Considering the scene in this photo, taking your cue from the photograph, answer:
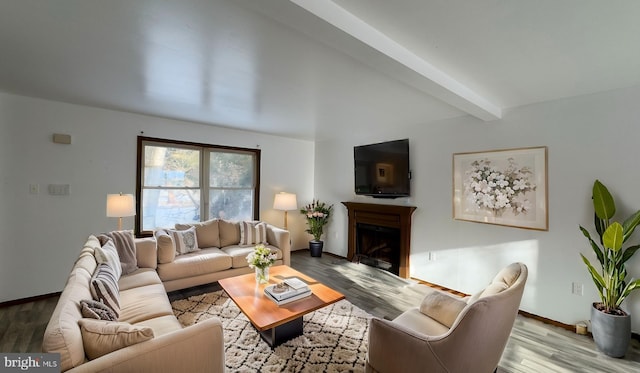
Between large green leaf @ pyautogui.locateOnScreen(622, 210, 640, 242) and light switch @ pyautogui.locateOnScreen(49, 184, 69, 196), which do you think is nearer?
large green leaf @ pyautogui.locateOnScreen(622, 210, 640, 242)

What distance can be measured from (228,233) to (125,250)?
4.48ft

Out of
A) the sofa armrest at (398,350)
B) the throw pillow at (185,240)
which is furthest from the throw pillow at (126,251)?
the sofa armrest at (398,350)

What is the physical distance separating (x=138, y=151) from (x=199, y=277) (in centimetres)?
210

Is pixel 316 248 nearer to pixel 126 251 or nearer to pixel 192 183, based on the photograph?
pixel 192 183

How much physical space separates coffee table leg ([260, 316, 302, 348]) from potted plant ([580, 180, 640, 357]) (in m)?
2.59

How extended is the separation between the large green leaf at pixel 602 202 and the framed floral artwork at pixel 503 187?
406mm

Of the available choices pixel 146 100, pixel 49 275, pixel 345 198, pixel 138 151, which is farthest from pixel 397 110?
pixel 49 275

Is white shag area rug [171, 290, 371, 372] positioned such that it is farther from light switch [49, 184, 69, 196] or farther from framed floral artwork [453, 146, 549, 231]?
light switch [49, 184, 69, 196]

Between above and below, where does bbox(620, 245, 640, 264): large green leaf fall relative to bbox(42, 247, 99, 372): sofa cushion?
above

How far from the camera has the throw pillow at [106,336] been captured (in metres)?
1.24

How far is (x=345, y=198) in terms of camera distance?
16.5 feet

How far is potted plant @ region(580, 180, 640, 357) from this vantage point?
2.11 meters

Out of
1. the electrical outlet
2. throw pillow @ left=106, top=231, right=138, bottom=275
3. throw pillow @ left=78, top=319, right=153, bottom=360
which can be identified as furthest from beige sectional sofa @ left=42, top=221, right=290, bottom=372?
the electrical outlet

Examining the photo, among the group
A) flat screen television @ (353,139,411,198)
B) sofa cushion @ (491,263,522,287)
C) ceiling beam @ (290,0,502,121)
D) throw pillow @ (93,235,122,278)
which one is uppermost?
ceiling beam @ (290,0,502,121)
